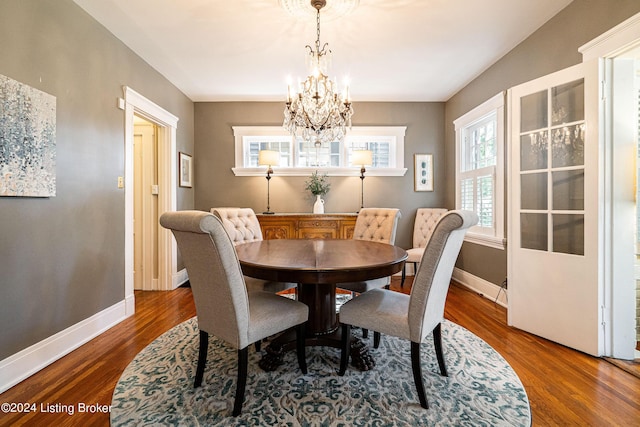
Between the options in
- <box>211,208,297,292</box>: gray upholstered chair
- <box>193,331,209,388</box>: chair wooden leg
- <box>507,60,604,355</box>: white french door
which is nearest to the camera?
<box>193,331,209,388</box>: chair wooden leg

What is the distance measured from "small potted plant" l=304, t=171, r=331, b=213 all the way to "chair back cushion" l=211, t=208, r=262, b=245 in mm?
1282

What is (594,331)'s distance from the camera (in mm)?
1994

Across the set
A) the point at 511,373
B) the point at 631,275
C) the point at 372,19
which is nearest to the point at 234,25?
the point at 372,19

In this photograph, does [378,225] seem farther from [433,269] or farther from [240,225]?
[433,269]

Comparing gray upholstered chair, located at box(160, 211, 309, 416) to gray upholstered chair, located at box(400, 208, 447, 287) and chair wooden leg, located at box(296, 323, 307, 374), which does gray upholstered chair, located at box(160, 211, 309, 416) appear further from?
gray upholstered chair, located at box(400, 208, 447, 287)

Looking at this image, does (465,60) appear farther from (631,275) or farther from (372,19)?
(631,275)

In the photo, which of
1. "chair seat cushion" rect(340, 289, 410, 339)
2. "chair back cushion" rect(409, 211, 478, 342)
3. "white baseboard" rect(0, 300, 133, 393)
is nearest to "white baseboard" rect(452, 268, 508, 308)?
"chair seat cushion" rect(340, 289, 410, 339)

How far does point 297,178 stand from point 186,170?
5.14 ft

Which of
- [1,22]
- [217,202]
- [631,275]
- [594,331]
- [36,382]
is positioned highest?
[1,22]

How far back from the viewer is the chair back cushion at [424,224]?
13.4ft

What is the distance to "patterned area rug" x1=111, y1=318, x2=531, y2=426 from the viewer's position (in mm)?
1418

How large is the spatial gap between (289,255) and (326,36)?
81.5 inches

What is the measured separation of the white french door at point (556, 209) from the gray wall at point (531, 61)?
0.30 metres

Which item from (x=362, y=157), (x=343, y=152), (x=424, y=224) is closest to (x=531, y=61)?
(x=362, y=157)
